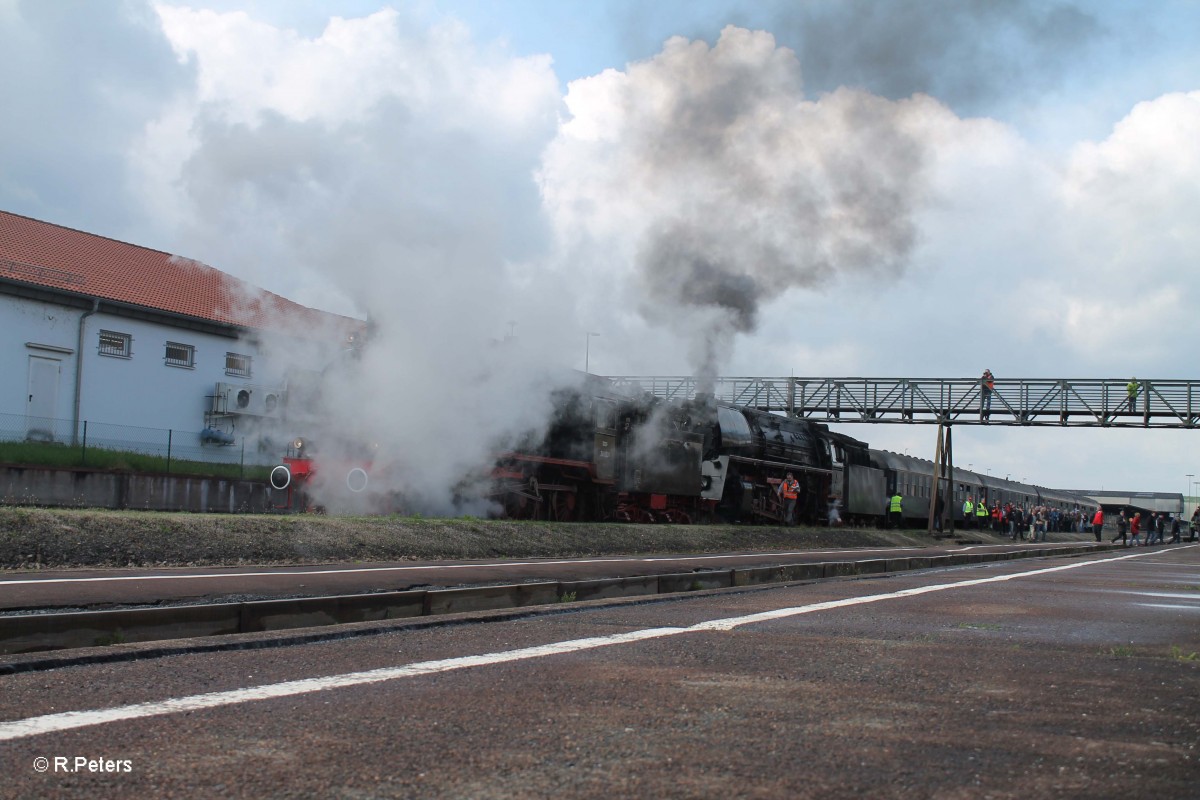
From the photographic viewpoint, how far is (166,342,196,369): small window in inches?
1265

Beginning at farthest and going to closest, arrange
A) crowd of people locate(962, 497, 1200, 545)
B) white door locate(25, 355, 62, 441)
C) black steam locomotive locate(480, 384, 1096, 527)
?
crowd of people locate(962, 497, 1200, 545) < white door locate(25, 355, 62, 441) < black steam locomotive locate(480, 384, 1096, 527)

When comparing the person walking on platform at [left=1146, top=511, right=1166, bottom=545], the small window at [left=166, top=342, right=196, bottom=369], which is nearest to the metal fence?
the small window at [left=166, top=342, right=196, bottom=369]

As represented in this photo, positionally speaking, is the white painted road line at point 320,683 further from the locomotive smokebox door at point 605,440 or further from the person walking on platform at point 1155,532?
the person walking on platform at point 1155,532

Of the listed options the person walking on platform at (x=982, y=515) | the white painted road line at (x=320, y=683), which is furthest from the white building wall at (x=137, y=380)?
the person walking on platform at (x=982, y=515)

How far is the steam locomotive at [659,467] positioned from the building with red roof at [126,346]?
5389 millimetres

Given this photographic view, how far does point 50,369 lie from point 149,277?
6.20 metres

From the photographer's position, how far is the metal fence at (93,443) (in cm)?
2433

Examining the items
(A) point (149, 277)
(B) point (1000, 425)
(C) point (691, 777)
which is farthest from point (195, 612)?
(B) point (1000, 425)

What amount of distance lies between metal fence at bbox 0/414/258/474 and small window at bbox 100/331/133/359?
9.38ft

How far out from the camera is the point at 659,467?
27.5 meters

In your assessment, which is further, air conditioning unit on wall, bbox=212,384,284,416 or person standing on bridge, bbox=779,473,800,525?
person standing on bridge, bbox=779,473,800,525

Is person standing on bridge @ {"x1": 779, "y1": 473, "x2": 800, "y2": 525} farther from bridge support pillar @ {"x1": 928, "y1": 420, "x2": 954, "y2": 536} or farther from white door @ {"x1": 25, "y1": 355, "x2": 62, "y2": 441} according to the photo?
white door @ {"x1": 25, "y1": 355, "x2": 62, "y2": 441}

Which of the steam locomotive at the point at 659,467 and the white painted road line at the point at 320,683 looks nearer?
the white painted road line at the point at 320,683

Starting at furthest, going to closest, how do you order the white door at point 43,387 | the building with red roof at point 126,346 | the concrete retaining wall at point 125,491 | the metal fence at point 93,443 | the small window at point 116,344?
the small window at point 116,344 < the white door at point 43,387 < the building with red roof at point 126,346 < the metal fence at point 93,443 < the concrete retaining wall at point 125,491
